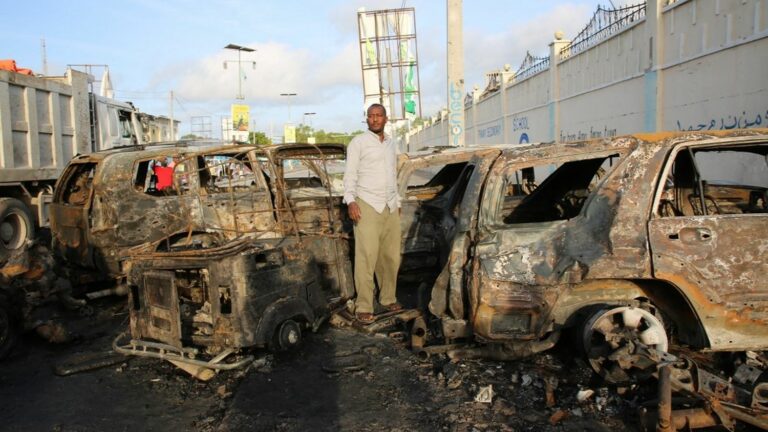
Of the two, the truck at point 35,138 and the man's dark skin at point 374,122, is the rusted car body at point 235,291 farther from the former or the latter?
the truck at point 35,138

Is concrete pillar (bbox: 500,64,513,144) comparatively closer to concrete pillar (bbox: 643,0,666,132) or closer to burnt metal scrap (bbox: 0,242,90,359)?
concrete pillar (bbox: 643,0,666,132)

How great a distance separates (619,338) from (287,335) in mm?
2294

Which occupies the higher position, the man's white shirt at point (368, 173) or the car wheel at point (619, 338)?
the man's white shirt at point (368, 173)

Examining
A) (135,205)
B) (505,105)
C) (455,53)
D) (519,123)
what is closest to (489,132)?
(505,105)

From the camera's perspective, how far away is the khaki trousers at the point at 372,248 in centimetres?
486

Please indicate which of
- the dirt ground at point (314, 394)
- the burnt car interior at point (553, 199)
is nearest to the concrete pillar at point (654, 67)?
the burnt car interior at point (553, 199)

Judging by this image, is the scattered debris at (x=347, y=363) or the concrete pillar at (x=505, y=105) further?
the concrete pillar at (x=505, y=105)

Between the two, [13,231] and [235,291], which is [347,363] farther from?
[13,231]

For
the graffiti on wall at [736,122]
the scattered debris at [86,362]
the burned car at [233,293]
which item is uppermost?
the graffiti on wall at [736,122]

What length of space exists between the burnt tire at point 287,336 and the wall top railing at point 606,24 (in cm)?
887

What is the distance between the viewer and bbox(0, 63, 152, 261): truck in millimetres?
7453

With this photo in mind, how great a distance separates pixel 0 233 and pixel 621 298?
7.24 m

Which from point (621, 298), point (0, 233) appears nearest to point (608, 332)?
point (621, 298)

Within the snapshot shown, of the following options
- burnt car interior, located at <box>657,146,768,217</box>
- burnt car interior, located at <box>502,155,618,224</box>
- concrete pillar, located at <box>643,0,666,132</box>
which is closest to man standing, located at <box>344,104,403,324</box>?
burnt car interior, located at <box>502,155,618,224</box>
